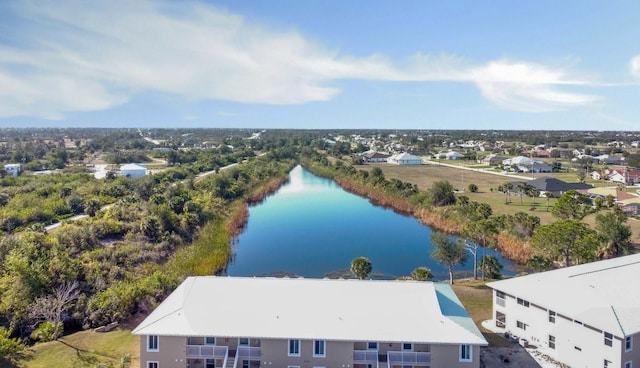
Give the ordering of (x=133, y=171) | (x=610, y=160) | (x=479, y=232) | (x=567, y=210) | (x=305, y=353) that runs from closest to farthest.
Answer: (x=305, y=353) < (x=479, y=232) < (x=567, y=210) < (x=133, y=171) < (x=610, y=160)

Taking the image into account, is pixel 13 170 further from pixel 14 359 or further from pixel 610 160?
pixel 610 160

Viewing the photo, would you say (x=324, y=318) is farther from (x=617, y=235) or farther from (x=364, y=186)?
(x=364, y=186)

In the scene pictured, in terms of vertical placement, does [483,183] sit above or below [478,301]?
above

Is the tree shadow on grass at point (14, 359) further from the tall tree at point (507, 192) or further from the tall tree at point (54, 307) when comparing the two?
the tall tree at point (507, 192)

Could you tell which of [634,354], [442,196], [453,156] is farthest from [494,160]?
[634,354]

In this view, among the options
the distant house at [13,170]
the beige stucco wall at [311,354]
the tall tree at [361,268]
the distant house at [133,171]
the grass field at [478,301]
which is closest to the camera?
the beige stucco wall at [311,354]

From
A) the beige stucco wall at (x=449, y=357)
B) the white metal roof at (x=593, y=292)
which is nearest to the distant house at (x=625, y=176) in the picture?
the white metal roof at (x=593, y=292)

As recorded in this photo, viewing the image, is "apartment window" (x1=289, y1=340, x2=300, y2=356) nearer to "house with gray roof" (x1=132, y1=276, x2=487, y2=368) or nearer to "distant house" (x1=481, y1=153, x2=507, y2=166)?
"house with gray roof" (x1=132, y1=276, x2=487, y2=368)
